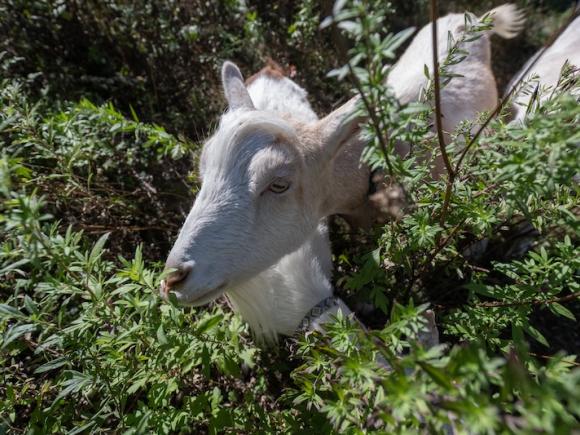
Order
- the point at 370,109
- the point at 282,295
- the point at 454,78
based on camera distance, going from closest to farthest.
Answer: the point at 370,109
the point at 282,295
the point at 454,78

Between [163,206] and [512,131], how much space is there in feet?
10.0

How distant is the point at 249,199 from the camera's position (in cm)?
212

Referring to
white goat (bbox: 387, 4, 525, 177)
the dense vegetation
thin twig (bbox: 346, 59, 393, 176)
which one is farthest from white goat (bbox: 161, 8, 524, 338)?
thin twig (bbox: 346, 59, 393, 176)

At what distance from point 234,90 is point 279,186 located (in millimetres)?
914

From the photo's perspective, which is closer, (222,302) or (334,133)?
(334,133)

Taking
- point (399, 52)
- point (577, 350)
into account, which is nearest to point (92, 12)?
point (399, 52)

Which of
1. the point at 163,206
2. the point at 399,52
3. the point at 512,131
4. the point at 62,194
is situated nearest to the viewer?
the point at 512,131

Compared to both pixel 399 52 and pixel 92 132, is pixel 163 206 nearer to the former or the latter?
pixel 92 132

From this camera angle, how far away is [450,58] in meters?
1.68

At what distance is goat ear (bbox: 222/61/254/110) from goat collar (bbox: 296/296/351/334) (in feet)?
4.40

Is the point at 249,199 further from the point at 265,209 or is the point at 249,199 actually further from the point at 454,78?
the point at 454,78

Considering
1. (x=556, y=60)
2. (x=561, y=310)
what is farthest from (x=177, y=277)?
(x=556, y=60)

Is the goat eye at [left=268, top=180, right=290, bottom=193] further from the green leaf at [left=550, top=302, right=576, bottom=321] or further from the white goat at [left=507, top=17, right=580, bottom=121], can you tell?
the white goat at [left=507, top=17, right=580, bottom=121]

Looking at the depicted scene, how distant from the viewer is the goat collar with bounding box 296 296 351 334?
236 cm
